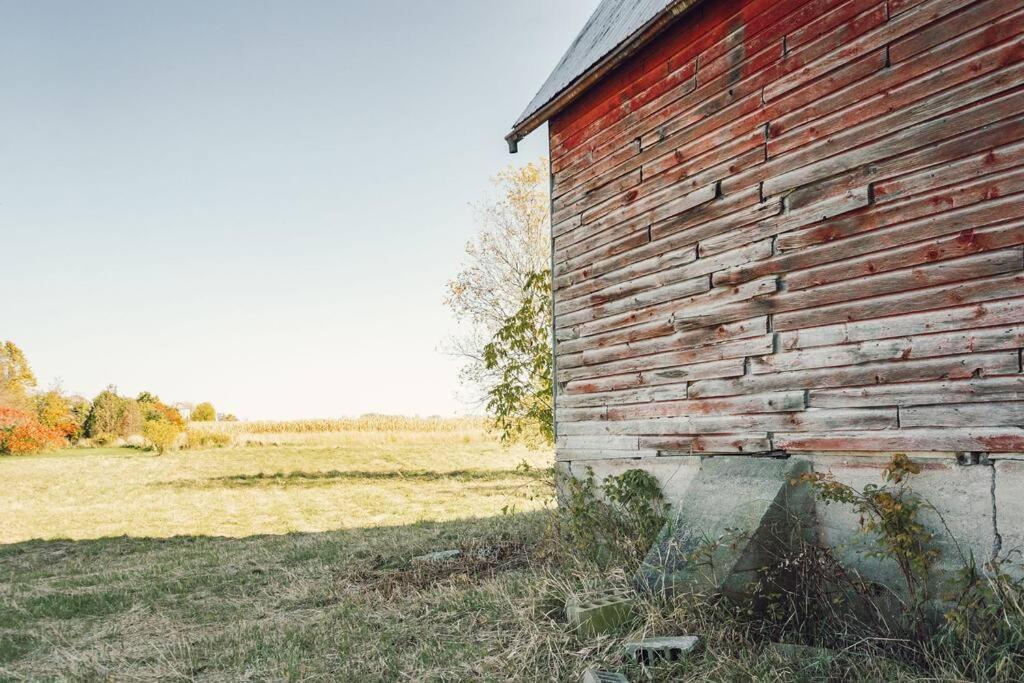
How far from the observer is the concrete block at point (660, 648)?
12.9 ft

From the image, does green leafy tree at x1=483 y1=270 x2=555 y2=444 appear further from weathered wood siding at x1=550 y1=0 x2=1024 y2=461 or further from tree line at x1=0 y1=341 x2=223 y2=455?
tree line at x1=0 y1=341 x2=223 y2=455

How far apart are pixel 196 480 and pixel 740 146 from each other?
19.6 m

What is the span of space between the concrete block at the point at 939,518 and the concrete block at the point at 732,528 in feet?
0.98

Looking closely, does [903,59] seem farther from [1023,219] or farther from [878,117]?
[1023,219]

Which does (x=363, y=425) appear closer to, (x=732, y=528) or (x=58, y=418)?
(x=58, y=418)

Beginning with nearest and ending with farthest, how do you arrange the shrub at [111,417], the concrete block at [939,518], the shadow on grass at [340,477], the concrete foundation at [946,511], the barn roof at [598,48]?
the concrete foundation at [946,511] < the concrete block at [939,518] < the barn roof at [598,48] < the shadow on grass at [340,477] < the shrub at [111,417]

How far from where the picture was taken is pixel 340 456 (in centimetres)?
2622

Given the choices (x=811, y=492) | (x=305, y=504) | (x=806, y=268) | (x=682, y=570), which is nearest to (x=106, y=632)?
(x=682, y=570)

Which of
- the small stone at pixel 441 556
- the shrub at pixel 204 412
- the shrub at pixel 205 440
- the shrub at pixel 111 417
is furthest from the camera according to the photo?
the shrub at pixel 204 412

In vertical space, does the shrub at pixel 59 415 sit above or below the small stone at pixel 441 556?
above

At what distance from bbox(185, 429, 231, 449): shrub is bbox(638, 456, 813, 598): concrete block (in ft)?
97.2

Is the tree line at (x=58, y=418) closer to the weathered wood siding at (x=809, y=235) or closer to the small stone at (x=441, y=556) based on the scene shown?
the small stone at (x=441, y=556)

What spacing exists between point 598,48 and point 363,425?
33320mm

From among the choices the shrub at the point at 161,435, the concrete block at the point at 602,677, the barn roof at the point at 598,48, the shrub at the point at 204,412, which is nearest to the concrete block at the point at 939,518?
the concrete block at the point at 602,677
